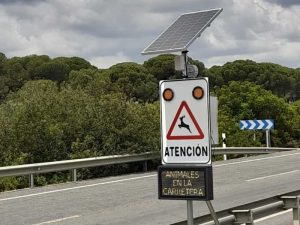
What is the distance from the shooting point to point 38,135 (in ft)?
67.8

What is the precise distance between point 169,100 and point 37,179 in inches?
538

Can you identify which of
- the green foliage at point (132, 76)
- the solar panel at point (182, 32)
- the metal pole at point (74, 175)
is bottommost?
the metal pole at point (74, 175)

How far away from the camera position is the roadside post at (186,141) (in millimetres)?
A: 5391

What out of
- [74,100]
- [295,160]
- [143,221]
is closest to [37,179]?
[74,100]

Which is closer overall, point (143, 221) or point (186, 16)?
point (186, 16)

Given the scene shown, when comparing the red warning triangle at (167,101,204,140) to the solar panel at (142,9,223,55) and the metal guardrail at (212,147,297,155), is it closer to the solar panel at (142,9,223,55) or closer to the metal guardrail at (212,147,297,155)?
the solar panel at (142,9,223,55)

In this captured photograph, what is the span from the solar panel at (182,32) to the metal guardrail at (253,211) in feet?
5.46

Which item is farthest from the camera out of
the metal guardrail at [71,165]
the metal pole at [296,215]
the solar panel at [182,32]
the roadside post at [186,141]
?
the metal guardrail at [71,165]

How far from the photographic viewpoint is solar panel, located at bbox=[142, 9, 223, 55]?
621cm

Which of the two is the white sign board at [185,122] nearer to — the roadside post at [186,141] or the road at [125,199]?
the roadside post at [186,141]

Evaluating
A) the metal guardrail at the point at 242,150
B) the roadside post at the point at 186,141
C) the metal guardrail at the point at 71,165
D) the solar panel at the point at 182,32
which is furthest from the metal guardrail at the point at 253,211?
the metal guardrail at the point at 242,150

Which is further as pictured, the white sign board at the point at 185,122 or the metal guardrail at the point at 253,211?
the metal guardrail at the point at 253,211

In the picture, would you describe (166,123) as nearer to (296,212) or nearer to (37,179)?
(296,212)

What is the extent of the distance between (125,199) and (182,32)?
25.1 ft
